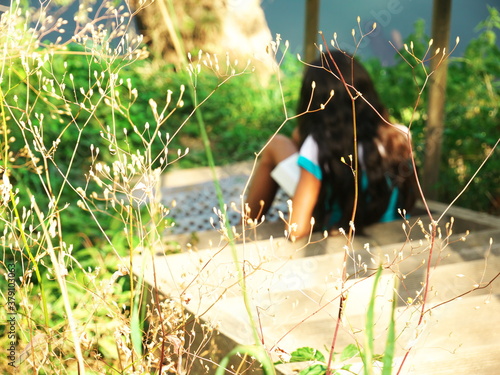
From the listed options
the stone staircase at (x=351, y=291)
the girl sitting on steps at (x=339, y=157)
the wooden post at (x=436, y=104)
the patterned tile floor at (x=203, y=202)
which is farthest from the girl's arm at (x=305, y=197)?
the patterned tile floor at (x=203, y=202)

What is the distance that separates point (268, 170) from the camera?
3.51 m

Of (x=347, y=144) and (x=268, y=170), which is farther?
(x=268, y=170)

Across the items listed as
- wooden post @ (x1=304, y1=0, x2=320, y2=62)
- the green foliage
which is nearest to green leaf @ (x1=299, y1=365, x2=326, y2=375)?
the green foliage

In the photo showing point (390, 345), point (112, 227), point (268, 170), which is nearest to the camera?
point (390, 345)

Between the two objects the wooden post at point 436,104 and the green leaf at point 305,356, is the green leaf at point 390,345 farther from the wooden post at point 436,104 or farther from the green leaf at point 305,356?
the wooden post at point 436,104

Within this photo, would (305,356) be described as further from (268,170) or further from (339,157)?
(268,170)

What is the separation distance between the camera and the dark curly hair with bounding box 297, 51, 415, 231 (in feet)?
9.95

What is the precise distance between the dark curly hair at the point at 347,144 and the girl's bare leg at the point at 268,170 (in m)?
0.15

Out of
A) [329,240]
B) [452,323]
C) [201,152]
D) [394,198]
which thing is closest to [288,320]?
[452,323]

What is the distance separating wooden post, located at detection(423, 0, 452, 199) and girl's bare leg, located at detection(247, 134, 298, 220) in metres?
1.01

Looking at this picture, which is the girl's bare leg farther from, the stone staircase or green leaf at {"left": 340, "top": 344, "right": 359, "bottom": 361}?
green leaf at {"left": 340, "top": 344, "right": 359, "bottom": 361}

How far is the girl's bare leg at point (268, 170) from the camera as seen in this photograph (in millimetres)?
3338

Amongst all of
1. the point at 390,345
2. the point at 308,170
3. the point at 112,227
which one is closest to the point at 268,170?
the point at 308,170

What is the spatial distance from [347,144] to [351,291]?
882 mm
